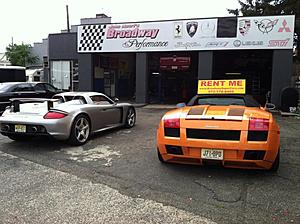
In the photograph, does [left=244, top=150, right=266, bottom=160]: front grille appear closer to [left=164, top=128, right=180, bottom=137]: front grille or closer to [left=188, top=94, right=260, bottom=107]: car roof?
[left=164, top=128, right=180, bottom=137]: front grille

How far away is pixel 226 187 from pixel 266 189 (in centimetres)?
48

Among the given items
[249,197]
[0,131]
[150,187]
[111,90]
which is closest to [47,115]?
[0,131]

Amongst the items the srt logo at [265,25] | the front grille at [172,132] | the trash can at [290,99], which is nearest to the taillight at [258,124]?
the front grille at [172,132]

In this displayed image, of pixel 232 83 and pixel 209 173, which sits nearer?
pixel 209 173

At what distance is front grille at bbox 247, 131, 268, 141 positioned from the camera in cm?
387

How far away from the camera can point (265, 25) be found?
14078mm

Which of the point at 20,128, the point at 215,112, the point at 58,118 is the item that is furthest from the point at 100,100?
the point at 215,112

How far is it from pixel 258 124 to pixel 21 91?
957 centimetres

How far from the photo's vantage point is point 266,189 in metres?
3.71

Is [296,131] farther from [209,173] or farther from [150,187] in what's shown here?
[150,187]

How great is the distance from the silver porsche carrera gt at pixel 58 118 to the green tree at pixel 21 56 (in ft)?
119

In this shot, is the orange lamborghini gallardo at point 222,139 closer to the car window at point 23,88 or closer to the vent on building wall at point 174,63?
the car window at point 23,88

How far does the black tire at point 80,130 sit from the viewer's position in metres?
5.92

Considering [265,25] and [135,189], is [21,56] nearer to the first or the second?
[265,25]
